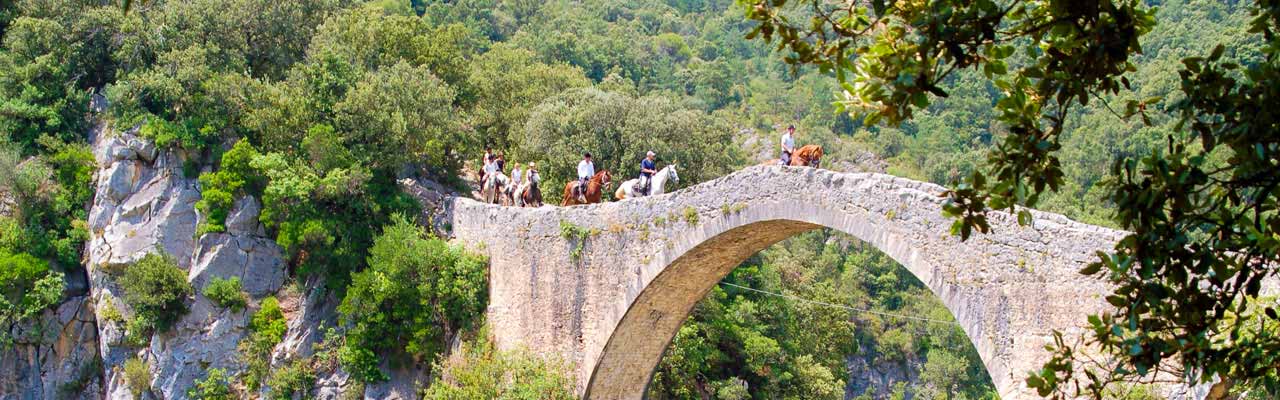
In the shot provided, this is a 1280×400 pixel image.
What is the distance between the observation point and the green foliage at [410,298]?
18828 mm

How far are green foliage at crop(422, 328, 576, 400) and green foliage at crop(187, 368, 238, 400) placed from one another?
3956 millimetres

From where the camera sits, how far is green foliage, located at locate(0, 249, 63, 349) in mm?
20172

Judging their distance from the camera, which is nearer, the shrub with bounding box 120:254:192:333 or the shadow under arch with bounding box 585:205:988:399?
the shadow under arch with bounding box 585:205:988:399

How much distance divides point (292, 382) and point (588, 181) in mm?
5918

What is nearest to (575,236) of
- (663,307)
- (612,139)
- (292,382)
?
(663,307)

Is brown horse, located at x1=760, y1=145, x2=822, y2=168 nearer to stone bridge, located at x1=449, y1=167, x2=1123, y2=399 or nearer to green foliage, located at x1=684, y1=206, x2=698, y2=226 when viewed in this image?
stone bridge, located at x1=449, y1=167, x2=1123, y2=399

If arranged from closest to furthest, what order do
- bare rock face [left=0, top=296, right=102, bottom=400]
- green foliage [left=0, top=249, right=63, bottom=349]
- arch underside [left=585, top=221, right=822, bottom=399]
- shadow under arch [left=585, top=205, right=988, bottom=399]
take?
shadow under arch [left=585, top=205, right=988, bottom=399]
arch underside [left=585, top=221, right=822, bottom=399]
green foliage [left=0, top=249, right=63, bottom=349]
bare rock face [left=0, top=296, right=102, bottom=400]

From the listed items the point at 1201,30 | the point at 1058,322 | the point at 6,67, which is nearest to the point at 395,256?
the point at 6,67

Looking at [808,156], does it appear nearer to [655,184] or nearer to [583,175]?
[655,184]

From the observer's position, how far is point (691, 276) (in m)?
16.4

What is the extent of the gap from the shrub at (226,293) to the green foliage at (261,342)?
35 centimetres

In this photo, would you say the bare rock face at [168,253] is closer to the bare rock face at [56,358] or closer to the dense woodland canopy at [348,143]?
the dense woodland canopy at [348,143]

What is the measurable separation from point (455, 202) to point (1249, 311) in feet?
43.9

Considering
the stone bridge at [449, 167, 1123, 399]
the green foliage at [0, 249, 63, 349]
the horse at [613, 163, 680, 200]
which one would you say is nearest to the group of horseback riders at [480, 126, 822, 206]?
the horse at [613, 163, 680, 200]
